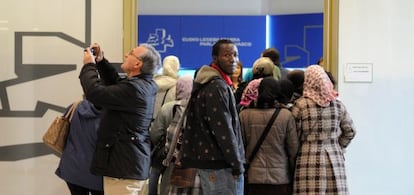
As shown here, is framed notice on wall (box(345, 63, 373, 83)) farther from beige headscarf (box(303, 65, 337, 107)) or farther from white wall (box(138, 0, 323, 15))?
white wall (box(138, 0, 323, 15))

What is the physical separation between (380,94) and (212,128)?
2.16m

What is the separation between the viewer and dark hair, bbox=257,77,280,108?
11.5 ft

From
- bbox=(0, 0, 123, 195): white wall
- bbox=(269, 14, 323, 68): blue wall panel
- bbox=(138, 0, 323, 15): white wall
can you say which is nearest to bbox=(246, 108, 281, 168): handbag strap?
bbox=(0, 0, 123, 195): white wall

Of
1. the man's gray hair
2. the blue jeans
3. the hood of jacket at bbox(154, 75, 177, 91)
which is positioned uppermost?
the man's gray hair

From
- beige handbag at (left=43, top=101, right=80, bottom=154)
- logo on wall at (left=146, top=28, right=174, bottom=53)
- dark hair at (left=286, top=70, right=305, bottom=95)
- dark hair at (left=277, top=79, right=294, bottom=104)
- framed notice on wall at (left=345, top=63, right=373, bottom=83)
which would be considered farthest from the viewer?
logo on wall at (left=146, top=28, right=174, bottom=53)

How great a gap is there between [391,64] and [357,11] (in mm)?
529

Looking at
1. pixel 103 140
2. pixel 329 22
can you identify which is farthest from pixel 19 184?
pixel 329 22

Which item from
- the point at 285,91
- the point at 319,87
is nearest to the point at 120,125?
the point at 285,91

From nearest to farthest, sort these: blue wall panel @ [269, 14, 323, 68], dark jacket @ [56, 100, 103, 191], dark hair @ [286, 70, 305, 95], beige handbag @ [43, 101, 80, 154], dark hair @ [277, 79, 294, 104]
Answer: dark jacket @ [56, 100, 103, 191] < beige handbag @ [43, 101, 80, 154] < dark hair @ [277, 79, 294, 104] < dark hair @ [286, 70, 305, 95] < blue wall panel @ [269, 14, 323, 68]

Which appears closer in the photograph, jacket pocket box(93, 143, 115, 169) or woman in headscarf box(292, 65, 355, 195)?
jacket pocket box(93, 143, 115, 169)

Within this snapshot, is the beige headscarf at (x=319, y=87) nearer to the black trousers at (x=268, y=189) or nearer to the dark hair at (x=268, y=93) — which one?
the dark hair at (x=268, y=93)

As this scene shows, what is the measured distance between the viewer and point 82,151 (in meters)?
3.37

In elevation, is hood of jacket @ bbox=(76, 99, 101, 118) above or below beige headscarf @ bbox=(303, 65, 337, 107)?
below

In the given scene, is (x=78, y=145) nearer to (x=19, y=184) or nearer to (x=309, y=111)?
(x=19, y=184)
